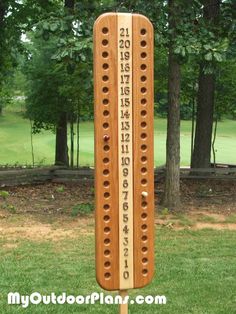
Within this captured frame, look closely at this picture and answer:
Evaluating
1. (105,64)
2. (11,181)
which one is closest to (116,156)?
(105,64)

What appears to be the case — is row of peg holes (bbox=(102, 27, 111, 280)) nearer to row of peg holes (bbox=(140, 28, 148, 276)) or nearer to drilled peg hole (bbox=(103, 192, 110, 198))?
drilled peg hole (bbox=(103, 192, 110, 198))

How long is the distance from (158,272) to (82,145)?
29.2m

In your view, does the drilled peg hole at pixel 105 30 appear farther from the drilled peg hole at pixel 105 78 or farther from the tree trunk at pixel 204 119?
the tree trunk at pixel 204 119

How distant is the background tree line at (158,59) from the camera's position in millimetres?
8055

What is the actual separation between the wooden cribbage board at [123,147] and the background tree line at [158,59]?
4.75 metres

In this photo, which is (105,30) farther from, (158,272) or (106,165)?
(158,272)

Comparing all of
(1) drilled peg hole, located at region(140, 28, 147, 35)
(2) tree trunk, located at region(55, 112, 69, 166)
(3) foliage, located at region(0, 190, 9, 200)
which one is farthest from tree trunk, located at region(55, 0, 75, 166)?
(1) drilled peg hole, located at region(140, 28, 147, 35)

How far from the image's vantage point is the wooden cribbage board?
2.76 metres

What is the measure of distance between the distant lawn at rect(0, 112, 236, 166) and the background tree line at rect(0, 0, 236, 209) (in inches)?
249

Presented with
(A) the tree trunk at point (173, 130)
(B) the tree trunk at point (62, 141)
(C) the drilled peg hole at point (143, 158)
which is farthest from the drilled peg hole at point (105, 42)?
(B) the tree trunk at point (62, 141)

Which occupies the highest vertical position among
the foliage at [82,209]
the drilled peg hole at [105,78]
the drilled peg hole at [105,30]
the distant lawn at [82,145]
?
the drilled peg hole at [105,30]

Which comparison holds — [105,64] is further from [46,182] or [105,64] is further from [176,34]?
[46,182]

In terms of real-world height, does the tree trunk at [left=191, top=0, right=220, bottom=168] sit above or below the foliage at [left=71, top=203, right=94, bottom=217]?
above

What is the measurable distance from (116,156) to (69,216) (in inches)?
263
